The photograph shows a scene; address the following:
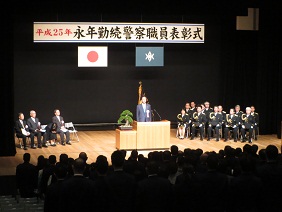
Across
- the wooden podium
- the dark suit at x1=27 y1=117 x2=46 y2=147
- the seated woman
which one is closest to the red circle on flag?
the seated woman

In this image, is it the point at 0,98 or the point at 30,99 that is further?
the point at 30,99

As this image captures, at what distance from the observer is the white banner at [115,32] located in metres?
15.8

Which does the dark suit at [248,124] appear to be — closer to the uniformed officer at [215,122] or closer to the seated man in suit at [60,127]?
the uniformed officer at [215,122]

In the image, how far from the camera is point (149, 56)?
1744cm

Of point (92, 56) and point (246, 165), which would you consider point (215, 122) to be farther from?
point (246, 165)

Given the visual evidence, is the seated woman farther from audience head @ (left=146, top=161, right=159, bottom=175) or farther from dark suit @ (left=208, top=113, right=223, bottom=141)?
audience head @ (left=146, top=161, right=159, bottom=175)

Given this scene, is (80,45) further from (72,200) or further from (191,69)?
(72,200)

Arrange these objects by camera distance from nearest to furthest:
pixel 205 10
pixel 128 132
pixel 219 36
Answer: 1. pixel 205 10
2. pixel 128 132
3. pixel 219 36

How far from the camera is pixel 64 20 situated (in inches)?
671

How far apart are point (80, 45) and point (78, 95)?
5.26 ft

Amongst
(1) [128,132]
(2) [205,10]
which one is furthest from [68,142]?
(2) [205,10]

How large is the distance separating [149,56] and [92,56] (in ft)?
5.74

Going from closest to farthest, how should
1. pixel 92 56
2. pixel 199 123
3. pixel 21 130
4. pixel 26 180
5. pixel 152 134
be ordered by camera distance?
pixel 26 180 < pixel 152 134 < pixel 21 130 < pixel 199 123 < pixel 92 56

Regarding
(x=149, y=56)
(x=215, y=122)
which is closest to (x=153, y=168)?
(x=215, y=122)
